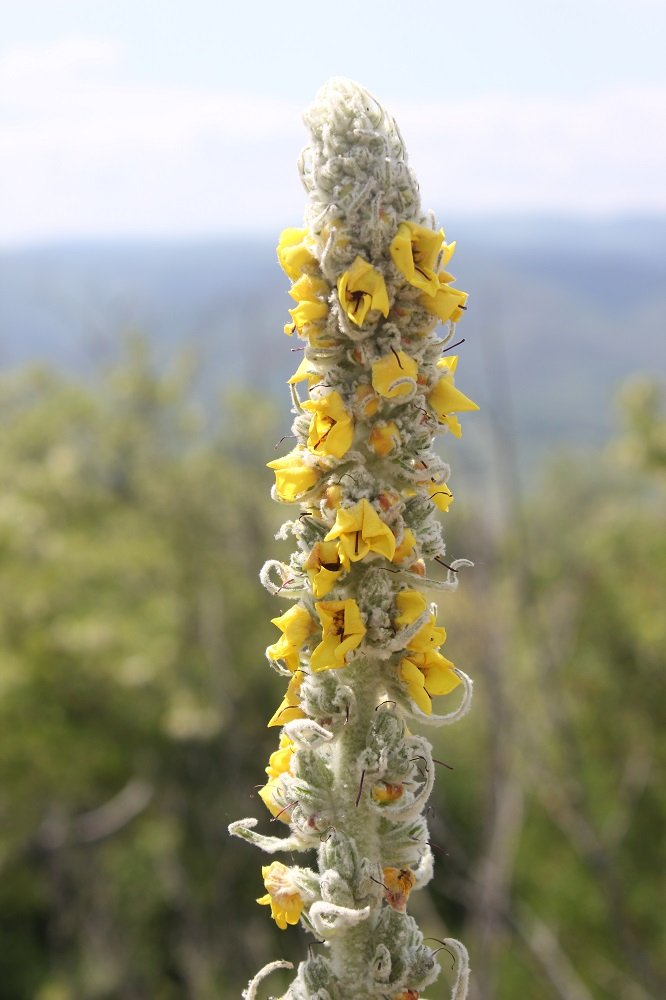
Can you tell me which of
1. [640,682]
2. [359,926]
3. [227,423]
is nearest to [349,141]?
[359,926]

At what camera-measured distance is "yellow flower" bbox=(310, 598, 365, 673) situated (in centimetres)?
231

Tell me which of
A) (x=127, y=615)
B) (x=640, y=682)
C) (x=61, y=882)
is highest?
(x=127, y=615)

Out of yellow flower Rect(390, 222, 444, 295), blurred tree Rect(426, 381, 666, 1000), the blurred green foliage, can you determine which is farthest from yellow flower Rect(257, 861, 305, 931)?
blurred tree Rect(426, 381, 666, 1000)

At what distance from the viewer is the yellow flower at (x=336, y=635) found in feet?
7.57

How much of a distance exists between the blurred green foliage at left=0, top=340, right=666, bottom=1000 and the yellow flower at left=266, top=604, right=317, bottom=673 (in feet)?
22.2

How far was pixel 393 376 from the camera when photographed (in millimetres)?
2355

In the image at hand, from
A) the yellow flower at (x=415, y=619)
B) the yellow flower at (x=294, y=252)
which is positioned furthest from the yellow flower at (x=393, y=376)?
the yellow flower at (x=415, y=619)

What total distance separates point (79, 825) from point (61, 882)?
1229mm

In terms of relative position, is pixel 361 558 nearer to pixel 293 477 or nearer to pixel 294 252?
pixel 293 477

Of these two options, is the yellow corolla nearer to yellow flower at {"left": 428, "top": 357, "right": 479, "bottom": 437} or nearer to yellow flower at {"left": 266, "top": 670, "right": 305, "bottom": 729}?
yellow flower at {"left": 266, "top": 670, "right": 305, "bottom": 729}

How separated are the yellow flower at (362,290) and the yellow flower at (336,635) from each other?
0.76 meters

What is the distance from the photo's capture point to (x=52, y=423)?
96.3 feet

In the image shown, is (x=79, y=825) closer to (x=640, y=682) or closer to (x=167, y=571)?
(x=167, y=571)

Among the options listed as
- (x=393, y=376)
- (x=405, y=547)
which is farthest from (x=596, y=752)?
(x=393, y=376)
